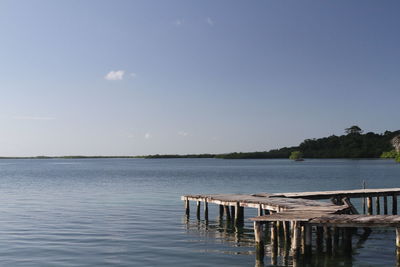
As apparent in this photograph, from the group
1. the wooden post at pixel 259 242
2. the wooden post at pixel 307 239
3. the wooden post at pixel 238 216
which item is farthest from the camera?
the wooden post at pixel 238 216

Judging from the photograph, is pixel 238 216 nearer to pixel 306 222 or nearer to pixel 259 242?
pixel 259 242

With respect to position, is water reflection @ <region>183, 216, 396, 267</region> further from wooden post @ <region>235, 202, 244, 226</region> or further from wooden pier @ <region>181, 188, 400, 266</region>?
wooden post @ <region>235, 202, 244, 226</region>

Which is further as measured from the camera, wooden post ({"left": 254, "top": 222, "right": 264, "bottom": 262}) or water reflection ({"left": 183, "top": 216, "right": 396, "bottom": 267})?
wooden post ({"left": 254, "top": 222, "right": 264, "bottom": 262})

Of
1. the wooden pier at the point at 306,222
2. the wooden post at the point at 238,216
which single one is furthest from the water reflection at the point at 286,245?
the wooden post at the point at 238,216

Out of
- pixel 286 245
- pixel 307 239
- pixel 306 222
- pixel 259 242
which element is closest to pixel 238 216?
pixel 286 245

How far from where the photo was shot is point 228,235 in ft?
73.5

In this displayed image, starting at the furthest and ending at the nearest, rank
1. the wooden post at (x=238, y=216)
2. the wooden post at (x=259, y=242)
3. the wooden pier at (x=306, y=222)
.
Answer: the wooden post at (x=238, y=216) < the wooden post at (x=259, y=242) < the wooden pier at (x=306, y=222)

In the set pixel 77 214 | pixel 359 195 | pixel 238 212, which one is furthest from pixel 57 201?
pixel 359 195

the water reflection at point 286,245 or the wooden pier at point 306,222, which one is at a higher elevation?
the wooden pier at point 306,222

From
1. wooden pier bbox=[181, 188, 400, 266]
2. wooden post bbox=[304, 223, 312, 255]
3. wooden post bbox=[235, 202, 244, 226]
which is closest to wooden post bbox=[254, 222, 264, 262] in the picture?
wooden pier bbox=[181, 188, 400, 266]

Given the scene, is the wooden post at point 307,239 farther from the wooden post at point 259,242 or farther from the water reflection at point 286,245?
the wooden post at point 259,242

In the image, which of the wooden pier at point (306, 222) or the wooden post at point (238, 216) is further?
the wooden post at point (238, 216)

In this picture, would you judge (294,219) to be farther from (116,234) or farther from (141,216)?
(141,216)

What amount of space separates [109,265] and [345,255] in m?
8.45
